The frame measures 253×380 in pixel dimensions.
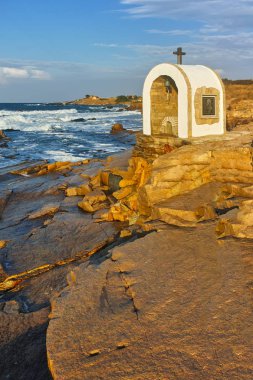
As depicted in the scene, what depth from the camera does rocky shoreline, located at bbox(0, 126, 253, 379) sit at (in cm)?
457

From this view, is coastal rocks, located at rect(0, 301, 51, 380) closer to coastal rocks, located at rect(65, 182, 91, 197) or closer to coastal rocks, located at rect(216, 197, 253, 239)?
coastal rocks, located at rect(216, 197, 253, 239)

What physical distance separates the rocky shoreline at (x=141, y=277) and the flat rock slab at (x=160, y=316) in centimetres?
1

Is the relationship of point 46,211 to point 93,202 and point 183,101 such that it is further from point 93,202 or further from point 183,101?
point 183,101

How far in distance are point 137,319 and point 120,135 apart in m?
34.2

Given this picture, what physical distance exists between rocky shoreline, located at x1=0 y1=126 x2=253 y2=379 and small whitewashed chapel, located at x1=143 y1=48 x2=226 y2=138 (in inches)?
43.5

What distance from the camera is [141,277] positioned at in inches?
247

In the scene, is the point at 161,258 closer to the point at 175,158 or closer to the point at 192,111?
the point at 175,158

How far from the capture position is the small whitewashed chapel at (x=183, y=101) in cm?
1257

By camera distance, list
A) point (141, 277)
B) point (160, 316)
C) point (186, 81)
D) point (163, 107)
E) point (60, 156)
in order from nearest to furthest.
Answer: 1. point (160, 316)
2. point (141, 277)
3. point (186, 81)
4. point (163, 107)
5. point (60, 156)

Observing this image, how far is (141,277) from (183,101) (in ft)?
25.2

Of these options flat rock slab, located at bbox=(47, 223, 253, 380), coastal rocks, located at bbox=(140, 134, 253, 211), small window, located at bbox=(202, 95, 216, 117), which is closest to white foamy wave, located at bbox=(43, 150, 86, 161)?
small window, located at bbox=(202, 95, 216, 117)

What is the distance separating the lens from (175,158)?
35.3 ft

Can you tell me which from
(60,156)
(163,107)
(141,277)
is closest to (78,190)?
(163,107)

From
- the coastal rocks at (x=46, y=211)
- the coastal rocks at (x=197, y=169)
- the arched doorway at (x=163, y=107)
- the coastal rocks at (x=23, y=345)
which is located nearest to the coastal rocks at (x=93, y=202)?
the coastal rocks at (x=46, y=211)
